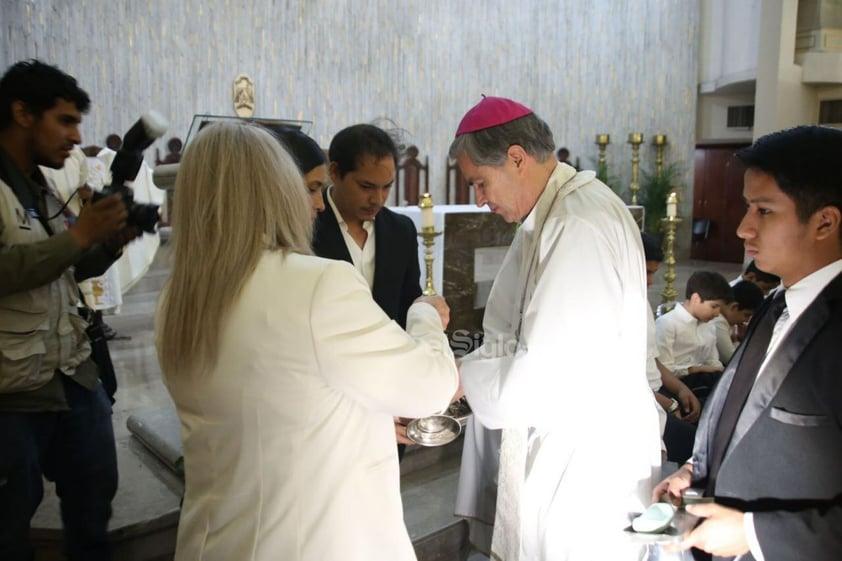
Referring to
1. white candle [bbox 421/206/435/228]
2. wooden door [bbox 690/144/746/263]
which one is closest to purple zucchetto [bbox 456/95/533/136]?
white candle [bbox 421/206/435/228]

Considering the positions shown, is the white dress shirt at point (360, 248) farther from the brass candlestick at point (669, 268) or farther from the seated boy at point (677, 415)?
the brass candlestick at point (669, 268)

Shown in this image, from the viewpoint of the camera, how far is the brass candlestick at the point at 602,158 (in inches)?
426

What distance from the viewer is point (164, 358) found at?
128 cm

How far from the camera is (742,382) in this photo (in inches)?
56.9

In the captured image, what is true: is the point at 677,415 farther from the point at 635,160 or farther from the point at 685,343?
the point at 635,160

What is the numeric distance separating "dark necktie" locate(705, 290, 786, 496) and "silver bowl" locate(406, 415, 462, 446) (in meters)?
0.62

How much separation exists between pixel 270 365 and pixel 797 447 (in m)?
1.03

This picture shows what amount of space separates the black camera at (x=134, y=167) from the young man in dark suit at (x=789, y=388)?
1587mm

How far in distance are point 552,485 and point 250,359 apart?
96 cm

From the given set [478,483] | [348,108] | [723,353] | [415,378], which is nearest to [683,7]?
[348,108]

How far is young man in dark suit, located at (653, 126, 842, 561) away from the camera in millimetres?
1230

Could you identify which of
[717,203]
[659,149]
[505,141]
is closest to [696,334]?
[505,141]

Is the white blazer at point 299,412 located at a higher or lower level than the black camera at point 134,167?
lower

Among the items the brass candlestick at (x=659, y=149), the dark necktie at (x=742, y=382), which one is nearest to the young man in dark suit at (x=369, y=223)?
the dark necktie at (x=742, y=382)
